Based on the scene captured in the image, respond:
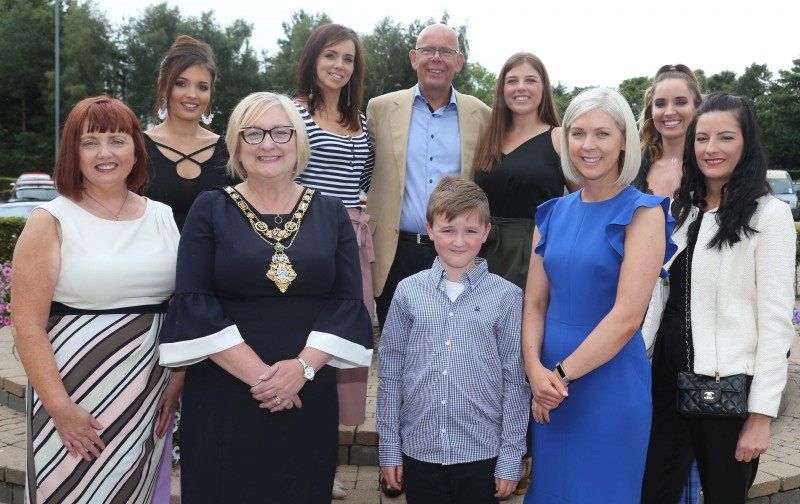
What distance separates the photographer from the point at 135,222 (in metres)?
2.85

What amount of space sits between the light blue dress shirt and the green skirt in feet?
1.50

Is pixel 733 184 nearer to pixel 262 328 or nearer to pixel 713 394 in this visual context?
pixel 713 394

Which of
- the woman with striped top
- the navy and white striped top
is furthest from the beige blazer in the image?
the navy and white striped top

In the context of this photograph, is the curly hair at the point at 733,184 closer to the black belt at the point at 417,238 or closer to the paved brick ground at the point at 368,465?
the black belt at the point at 417,238

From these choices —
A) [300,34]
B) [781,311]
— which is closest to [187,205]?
[781,311]

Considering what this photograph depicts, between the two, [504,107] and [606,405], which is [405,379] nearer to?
[606,405]

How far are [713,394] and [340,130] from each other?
2.35 metres

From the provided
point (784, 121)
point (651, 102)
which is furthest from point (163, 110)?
point (784, 121)

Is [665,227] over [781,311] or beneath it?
over

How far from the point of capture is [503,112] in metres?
4.08

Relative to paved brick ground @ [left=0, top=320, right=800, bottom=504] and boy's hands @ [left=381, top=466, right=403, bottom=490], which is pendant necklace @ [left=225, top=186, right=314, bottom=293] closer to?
boy's hands @ [left=381, top=466, right=403, bottom=490]

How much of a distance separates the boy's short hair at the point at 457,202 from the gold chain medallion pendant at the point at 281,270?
0.70 metres

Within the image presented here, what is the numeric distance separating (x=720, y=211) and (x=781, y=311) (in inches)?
18.6

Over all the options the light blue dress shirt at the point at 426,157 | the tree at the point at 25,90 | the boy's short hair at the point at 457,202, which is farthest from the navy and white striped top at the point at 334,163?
the tree at the point at 25,90
